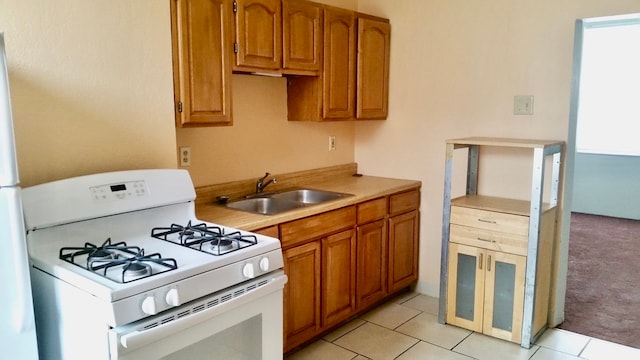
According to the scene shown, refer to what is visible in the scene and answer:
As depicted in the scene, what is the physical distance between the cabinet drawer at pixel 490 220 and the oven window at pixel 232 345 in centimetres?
165

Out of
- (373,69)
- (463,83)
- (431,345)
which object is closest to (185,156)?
(373,69)

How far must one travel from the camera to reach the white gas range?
1387 millimetres

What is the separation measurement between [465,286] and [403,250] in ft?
1.76

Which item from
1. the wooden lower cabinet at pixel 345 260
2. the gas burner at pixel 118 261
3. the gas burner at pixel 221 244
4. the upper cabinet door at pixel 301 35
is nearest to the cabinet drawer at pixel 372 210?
the wooden lower cabinet at pixel 345 260

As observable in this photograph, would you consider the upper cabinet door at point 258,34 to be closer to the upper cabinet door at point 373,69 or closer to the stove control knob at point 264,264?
the upper cabinet door at point 373,69

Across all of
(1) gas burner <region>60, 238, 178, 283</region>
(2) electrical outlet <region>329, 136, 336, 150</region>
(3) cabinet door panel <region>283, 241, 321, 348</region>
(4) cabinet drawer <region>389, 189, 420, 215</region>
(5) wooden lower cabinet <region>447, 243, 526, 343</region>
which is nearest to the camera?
(1) gas burner <region>60, 238, 178, 283</region>

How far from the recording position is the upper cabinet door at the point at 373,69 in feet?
10.7

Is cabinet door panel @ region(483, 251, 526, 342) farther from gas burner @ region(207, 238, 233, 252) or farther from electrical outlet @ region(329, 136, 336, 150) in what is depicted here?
gas burner @ region(207, 238, 233, 252)

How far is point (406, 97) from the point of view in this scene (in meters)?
3.52

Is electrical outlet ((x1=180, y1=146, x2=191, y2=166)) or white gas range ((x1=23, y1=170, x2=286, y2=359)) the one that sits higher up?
electrical outlet ((x1=180, y1=146, x2=191, y2=166))

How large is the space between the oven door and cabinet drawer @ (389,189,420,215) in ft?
5.09

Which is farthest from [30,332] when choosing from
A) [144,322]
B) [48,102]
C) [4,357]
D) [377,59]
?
[377,59]

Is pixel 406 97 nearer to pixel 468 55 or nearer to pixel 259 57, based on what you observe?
pixel 468 55

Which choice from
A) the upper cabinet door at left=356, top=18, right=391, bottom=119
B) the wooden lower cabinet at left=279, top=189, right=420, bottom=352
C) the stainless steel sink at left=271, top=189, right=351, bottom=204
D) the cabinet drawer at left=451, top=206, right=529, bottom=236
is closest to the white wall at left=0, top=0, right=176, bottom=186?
the wooden lower cabinet at left=279, top=189, right=420, bottom=352
